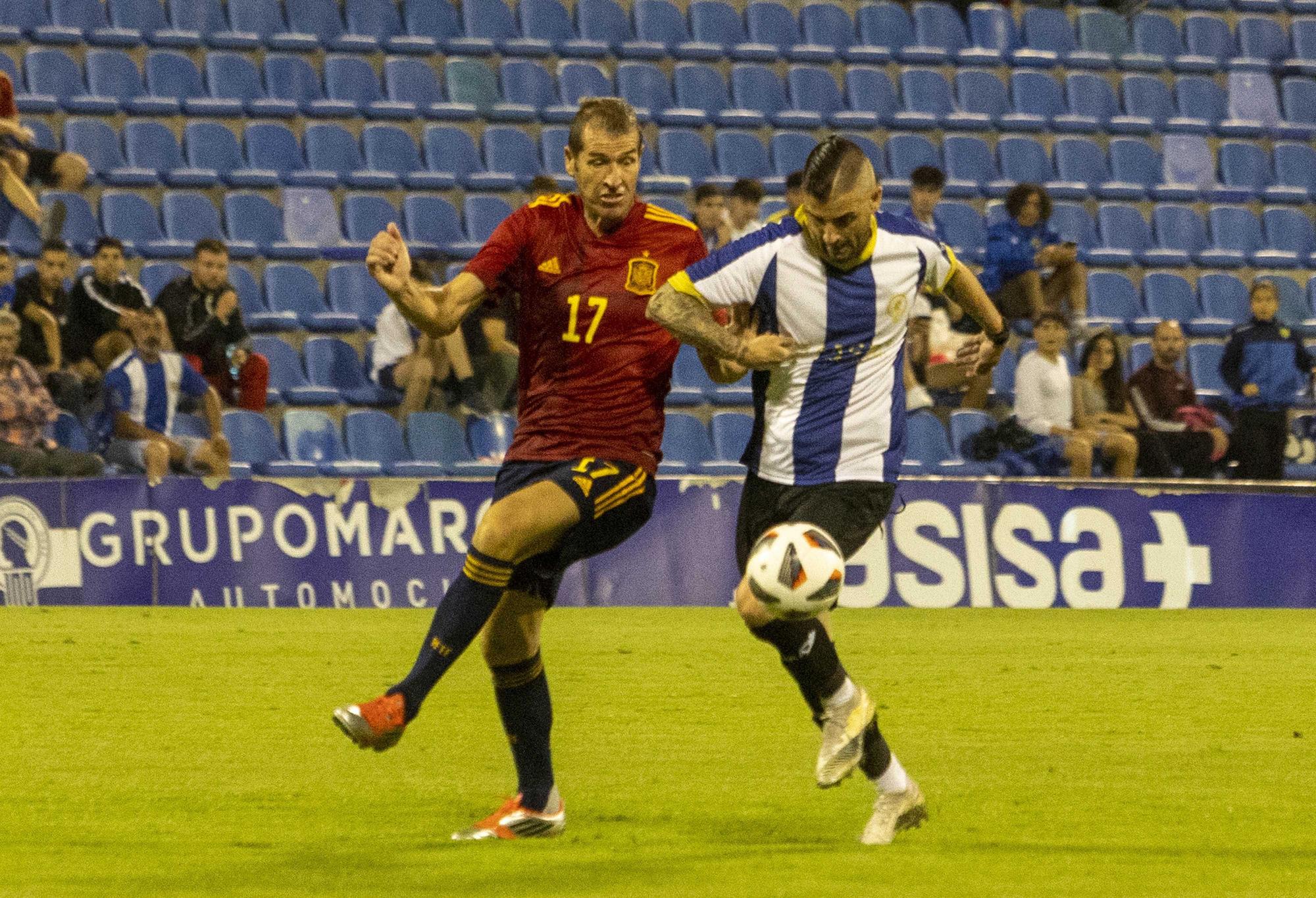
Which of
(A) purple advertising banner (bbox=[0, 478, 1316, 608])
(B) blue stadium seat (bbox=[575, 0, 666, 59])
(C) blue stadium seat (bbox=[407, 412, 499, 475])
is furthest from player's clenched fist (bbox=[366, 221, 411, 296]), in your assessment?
(B) blue stadium seat (bbox=[575, 0, 666, 59])

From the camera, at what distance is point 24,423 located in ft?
42.3

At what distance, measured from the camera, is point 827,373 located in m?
5.63

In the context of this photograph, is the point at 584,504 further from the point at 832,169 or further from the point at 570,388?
the point at 832,169

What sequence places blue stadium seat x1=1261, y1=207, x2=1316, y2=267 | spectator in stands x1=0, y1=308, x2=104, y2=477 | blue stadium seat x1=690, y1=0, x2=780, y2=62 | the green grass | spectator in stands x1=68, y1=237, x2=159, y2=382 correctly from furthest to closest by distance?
blue stadium seat x1=1261, y1=207, x2=1316, y2=267 < blue stadium seat x1=690, y1=0, x2=780, y2=62 < spectator in stands x1=68, y1=237, x2=159, y2=382 < spectator in stands x1=0, y1=308, x2=104, y2=477 < the green grass

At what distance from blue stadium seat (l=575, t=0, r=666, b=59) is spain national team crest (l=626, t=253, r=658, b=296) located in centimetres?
1234

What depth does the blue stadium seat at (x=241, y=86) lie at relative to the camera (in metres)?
16.6

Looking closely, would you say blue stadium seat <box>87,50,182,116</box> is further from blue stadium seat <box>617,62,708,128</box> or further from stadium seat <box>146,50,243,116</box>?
blue stadium seat <box>617,62,708,128</box>

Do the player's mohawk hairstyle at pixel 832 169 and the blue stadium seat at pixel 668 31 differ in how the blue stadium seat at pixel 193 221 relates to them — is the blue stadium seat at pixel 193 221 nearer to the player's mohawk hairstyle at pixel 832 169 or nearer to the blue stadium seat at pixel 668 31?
the blue stadium seat at pixel 668 31

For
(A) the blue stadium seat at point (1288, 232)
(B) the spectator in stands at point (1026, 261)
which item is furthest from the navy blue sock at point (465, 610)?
(A) the blue stadium seat at point (1288, 232)

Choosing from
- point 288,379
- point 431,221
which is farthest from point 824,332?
point 431,221

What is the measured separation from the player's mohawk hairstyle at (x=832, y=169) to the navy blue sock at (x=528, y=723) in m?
1.69

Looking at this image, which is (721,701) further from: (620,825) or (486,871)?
(486,871)

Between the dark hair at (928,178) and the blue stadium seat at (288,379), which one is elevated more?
the dark hair at (928,178)

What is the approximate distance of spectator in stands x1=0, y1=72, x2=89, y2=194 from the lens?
14.5 meters
